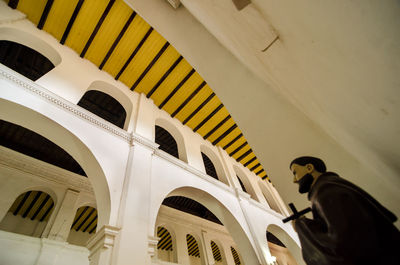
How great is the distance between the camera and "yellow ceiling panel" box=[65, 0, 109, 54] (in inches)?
225

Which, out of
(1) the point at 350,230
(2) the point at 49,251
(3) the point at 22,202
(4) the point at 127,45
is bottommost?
(1) the point at 350,230

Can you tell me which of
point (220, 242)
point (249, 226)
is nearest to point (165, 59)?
point (249, 226)

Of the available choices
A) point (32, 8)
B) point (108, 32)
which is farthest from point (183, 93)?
point (32, 8)

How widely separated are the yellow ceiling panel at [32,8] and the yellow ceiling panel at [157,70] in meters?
3.39

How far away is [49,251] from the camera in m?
5.41

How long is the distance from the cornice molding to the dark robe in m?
7.84

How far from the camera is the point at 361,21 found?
890 millimetres

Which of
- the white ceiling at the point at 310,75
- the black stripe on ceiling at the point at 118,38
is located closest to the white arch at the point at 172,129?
the black stripe on ceiling at the point at 118,38

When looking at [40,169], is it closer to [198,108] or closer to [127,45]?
[127,45]

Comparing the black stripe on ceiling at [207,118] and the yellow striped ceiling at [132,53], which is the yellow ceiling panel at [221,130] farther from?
the black stripe on ceiling at [207,118]

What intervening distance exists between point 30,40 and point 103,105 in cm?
288

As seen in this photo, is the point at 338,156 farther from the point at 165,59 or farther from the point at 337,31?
the point at 165,59

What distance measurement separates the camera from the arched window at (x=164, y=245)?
426 inches

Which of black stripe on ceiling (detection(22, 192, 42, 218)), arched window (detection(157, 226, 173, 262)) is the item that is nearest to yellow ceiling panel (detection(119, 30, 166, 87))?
black stripe on ceiling (detection(22, 192, 42, 218))
